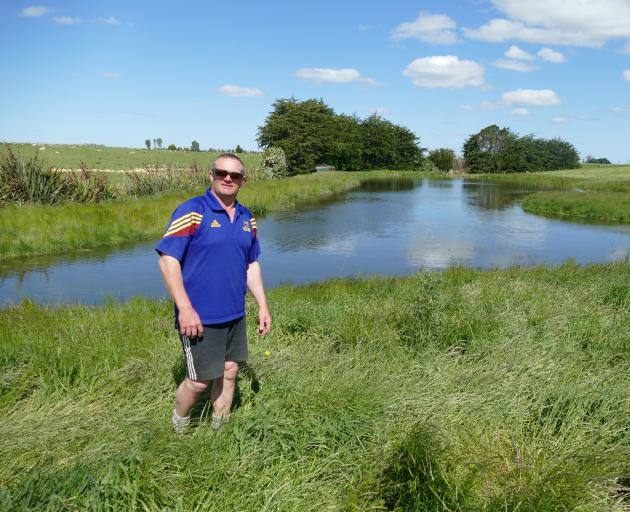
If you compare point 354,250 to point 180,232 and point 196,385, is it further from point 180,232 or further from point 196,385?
point 180,232

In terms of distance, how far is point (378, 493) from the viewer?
2777 millimetres

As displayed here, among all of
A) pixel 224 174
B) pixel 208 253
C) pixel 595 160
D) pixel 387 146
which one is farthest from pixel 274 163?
pixel 595 160

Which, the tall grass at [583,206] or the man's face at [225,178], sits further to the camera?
the tall grass at [583,206]

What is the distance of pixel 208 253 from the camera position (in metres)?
3.09

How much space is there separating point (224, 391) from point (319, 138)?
53.4 metres

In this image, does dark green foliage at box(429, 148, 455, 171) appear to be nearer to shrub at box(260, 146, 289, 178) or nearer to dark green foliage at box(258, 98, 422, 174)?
dark green foliage at box(258, 98, 422, 174)

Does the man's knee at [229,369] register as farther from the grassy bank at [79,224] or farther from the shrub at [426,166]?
the shrub at [426,166]

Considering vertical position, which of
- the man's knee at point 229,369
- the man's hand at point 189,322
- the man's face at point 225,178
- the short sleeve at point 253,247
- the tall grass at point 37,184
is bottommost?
the man's knee at point 229,369

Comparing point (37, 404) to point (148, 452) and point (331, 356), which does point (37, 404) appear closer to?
point (148, 452)

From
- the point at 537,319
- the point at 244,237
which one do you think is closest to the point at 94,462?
the point at 244,237

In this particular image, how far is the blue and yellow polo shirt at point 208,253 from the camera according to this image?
9.81 ft

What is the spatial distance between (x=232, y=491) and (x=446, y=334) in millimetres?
2914

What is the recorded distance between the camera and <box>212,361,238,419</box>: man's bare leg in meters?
3.35

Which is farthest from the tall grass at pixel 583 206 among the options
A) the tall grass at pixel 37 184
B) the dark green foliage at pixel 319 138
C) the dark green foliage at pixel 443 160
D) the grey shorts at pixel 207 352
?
the dark green foliage at pixel 443 160
